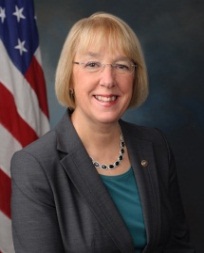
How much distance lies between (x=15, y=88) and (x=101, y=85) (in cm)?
70

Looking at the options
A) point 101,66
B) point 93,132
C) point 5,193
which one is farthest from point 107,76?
point 5,193

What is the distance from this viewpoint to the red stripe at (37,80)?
210 centimetres

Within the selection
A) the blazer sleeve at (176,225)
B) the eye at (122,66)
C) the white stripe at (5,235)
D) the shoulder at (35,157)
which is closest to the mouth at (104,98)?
the eye at (122,66)

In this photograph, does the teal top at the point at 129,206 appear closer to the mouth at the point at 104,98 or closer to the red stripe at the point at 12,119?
the mouth at the point at 104,98

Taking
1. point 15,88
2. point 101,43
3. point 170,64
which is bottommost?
point 170,64

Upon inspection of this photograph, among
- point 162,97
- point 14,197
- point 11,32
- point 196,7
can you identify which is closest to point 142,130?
point 14,197

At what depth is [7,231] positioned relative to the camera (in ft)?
6.63

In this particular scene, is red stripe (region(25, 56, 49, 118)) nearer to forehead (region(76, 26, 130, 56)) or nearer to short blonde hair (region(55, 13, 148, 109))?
short blonde hair (region(55, 13, 148, 109))

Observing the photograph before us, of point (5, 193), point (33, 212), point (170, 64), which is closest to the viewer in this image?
point (33, 212)

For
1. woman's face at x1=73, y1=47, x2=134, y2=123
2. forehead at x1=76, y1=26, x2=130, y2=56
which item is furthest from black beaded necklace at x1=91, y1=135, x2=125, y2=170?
forehead at x1=76, y1=26, x2=130, y2=56

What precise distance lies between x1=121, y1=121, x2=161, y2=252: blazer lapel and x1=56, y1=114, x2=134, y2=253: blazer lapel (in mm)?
118

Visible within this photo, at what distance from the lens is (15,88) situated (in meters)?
2.04

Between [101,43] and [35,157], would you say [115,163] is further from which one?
[101,43]

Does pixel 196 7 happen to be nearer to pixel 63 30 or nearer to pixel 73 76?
pixel 63 30
